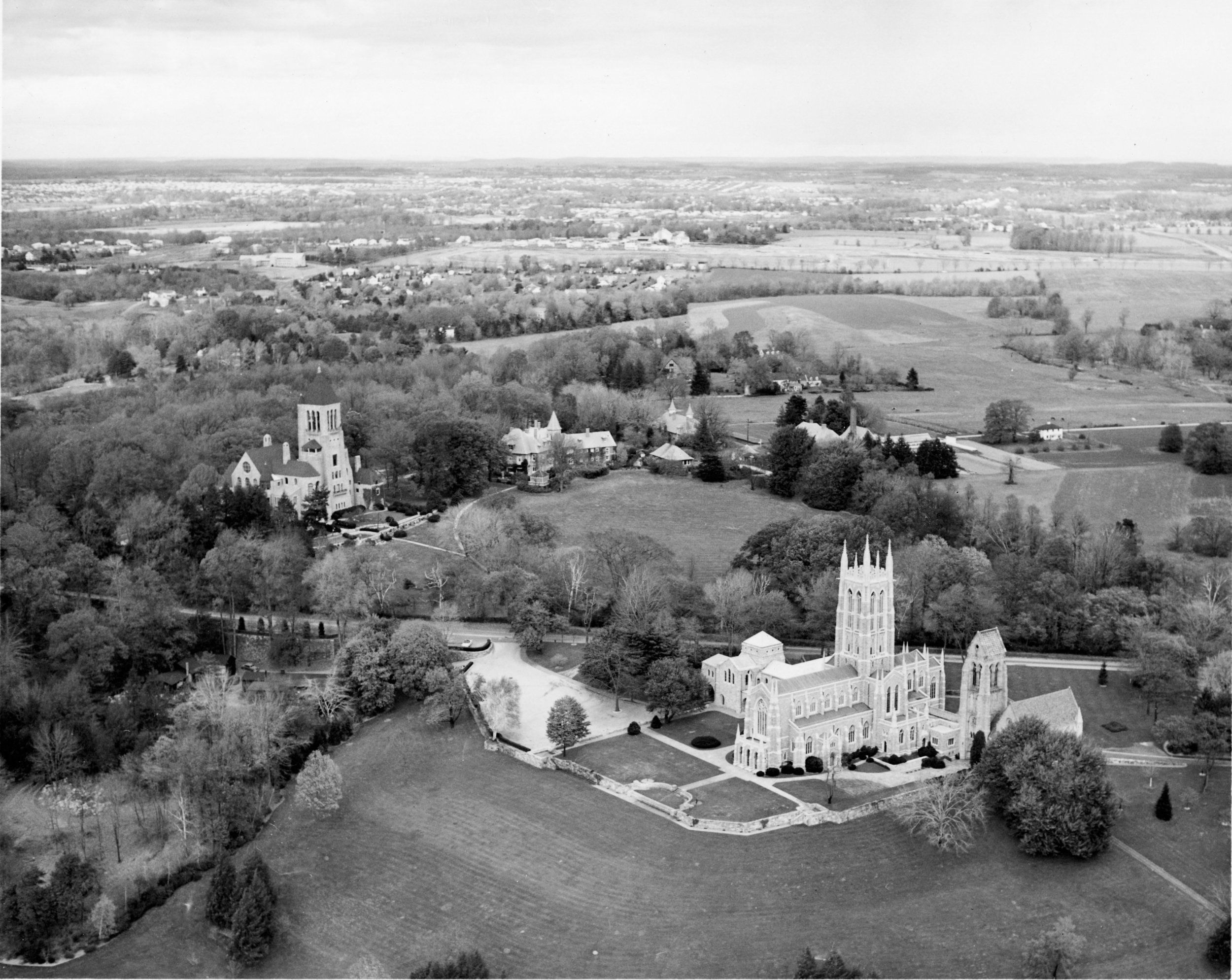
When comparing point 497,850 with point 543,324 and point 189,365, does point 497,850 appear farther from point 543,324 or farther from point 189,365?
point 543,324

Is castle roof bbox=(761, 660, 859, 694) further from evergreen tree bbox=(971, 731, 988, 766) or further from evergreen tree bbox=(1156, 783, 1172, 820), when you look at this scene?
evergreen tree bbox=(1156, 783, 1172, 820)

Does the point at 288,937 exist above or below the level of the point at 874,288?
below

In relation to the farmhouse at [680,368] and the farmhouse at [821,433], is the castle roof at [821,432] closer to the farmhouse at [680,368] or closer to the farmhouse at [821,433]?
the farmhouse at [821,433]

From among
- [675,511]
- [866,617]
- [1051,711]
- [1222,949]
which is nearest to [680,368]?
[675,511]

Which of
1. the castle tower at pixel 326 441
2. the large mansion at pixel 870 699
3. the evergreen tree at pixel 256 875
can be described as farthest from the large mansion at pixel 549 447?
the evergreen tree at pixel 256 875

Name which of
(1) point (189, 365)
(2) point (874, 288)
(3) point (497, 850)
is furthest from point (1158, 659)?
(2) point (874, 288)

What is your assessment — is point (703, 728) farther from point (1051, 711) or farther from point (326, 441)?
point (326, 441)

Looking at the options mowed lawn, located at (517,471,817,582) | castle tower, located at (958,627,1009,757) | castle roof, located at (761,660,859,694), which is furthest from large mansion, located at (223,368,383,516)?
castle tower, located at (958,627,1009,757)
